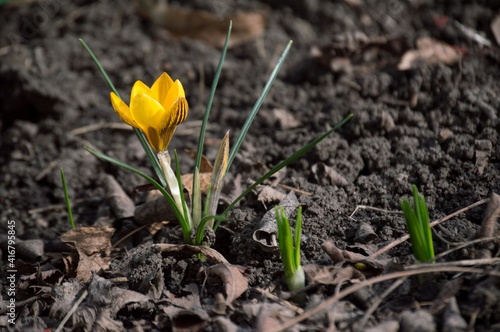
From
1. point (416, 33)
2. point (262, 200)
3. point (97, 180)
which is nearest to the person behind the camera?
point (262, 200)

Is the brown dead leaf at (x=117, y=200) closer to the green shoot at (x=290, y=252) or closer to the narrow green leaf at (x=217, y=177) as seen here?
the narrow green leaf at (x=217, y=177)

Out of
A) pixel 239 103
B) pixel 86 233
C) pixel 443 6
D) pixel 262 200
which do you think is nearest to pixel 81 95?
pixel 239 103

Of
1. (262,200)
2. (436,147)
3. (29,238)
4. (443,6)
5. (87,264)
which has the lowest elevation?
(29,238)

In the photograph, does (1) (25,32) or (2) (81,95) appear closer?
(2) (81,95)

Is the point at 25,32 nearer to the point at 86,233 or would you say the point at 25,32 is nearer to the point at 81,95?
the point at 81,95

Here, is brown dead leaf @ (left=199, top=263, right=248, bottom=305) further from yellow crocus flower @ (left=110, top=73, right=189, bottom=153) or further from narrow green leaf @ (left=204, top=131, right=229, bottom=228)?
yellow crocus flower @ (left=110, top=73, right=189, bottom=153)

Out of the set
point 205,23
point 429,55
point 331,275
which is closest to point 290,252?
point 331,275

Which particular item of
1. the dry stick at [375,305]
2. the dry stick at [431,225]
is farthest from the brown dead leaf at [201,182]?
the dry stick at [375,305]
